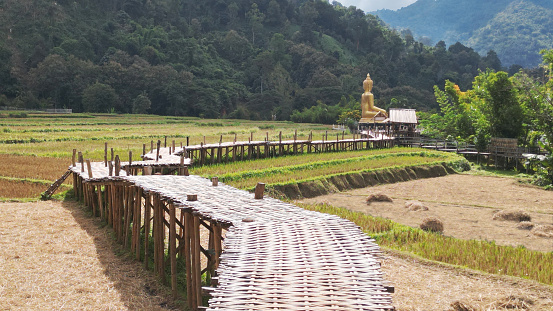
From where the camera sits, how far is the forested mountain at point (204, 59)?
6062 centimetres

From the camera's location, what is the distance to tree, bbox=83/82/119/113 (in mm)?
57531

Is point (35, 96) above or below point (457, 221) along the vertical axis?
above

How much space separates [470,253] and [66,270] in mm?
7658

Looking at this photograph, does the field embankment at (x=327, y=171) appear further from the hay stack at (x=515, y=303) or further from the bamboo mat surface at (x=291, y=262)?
the hay stack at (x=515, y=303)

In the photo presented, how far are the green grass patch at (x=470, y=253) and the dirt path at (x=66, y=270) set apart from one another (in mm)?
5157

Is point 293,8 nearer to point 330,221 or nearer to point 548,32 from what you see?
point 548,32

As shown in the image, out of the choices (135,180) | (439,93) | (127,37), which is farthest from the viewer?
(127,37)

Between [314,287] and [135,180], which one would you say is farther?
[135,180]

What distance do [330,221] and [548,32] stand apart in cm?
17614

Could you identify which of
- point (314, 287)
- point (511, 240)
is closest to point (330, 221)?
point (314, 287)

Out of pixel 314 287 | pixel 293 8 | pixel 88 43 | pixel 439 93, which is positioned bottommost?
pixel 314 287

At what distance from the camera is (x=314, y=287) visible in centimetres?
438

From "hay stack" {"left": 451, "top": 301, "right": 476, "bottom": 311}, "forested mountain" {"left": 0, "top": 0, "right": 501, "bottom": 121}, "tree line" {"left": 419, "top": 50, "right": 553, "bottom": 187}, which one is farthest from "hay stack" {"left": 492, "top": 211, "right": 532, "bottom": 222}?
"forested mountain" {"left": 0, "top": 0, "right": 501, "bottom": 121}

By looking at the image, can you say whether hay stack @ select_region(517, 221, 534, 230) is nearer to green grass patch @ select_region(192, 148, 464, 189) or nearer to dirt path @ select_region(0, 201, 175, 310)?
green grass patch @ select_region(192, 148, 464, 189)
